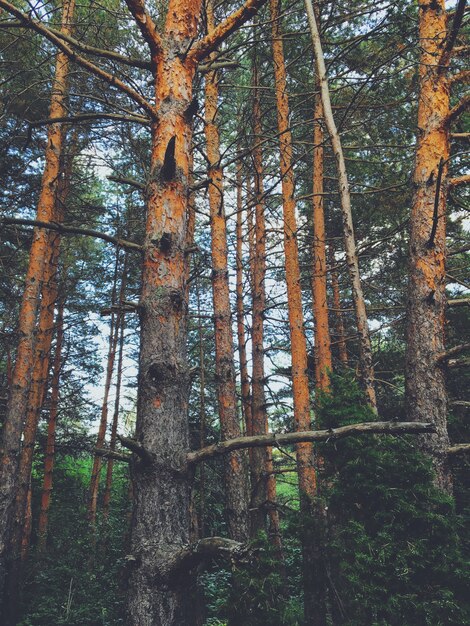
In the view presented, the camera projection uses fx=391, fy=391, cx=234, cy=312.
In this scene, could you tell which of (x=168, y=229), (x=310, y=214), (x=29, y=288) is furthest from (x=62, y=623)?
(x=310, y=214)

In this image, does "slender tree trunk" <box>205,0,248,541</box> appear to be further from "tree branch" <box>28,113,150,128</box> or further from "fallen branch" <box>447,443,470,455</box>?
"fallen branch" <box>447,443,470,455</box>

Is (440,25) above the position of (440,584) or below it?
above

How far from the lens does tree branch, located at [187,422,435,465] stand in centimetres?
205

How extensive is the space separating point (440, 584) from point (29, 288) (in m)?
7.96

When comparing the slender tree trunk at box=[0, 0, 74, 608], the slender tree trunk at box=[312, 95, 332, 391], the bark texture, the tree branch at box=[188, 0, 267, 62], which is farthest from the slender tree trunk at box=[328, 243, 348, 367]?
the tree branch at box=[188, 0, 267, 62]

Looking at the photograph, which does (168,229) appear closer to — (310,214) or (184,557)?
(184,557)

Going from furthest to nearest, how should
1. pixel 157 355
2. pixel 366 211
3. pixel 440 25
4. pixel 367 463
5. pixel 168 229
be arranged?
pixel 366 211
pixel 440 25
pixel 367 463
pixel 168 229
pixel 157 355

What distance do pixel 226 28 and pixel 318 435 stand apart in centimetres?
289

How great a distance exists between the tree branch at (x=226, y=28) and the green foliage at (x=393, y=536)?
3164mm

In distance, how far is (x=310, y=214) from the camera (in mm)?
13836

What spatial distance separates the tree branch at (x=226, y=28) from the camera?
2.70m

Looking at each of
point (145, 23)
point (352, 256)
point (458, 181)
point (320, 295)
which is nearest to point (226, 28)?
point (145, 23)

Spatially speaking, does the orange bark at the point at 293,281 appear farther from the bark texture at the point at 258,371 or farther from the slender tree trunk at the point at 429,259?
the slender tree trunk at the point at 429,259

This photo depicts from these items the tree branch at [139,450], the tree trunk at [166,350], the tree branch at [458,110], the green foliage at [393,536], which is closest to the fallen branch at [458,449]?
the green foliage at [393,536]
